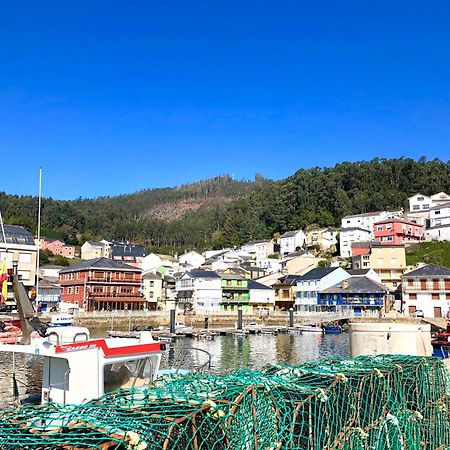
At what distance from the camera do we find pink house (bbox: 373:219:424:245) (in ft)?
268

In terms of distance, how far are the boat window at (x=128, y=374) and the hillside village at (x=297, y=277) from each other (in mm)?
43695

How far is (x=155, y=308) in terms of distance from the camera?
74.9m

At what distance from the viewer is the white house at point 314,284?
223ft

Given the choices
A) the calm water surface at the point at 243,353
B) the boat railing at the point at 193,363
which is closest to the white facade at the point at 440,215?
the calm water surface at the point at 243,353

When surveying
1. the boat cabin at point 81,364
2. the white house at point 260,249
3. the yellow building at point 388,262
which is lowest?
the boat cabin at point 81,364

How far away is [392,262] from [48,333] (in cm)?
6855

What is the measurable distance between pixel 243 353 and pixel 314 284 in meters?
32.8

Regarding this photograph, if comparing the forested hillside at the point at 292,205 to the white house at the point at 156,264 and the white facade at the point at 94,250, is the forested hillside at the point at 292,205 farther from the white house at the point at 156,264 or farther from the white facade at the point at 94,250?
the white house at the point at 156,264

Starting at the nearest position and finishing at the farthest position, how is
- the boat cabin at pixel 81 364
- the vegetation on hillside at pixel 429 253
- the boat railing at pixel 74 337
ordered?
the boat cabin at pixel 81 364, the boat railing at pixel 74 337, the vegetation on hillside at pixel 429 253

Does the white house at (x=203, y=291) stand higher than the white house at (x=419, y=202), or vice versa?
the white house at (x=419, y=202)

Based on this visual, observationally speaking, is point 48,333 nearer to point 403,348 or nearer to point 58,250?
point 403,348

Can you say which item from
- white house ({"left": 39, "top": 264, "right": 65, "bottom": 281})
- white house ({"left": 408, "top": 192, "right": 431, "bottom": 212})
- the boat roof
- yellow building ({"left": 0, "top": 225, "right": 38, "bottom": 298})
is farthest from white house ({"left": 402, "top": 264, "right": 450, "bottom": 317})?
white house ({"left": 39, "top": 264, "right": 65, "bottom": 281})

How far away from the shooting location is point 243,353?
125ft

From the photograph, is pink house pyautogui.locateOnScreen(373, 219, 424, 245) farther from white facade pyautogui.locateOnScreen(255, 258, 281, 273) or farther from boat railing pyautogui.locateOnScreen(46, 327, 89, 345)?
boat railing pyautogui.locateOnScreen(46, 327, 89, 345)
